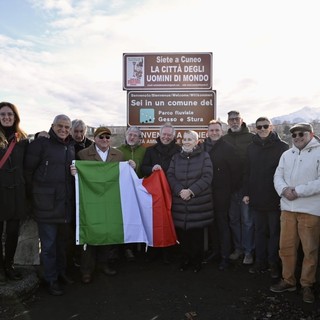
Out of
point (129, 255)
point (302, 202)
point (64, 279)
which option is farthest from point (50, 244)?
point (302, 202)

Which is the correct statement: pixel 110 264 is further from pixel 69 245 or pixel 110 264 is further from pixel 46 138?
pixel 46 138

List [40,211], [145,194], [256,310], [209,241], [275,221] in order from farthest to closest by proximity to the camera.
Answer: [209,241] → [145,194] → [275,221] → [40,211] → [256,310]

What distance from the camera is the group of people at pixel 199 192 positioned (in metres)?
4.74

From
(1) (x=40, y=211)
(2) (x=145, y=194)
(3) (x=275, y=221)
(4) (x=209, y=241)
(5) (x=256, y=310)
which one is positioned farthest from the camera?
(4) (x=209, y=241)

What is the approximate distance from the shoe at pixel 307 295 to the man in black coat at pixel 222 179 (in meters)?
1.45

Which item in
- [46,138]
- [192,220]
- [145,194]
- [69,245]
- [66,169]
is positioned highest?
[46,138]

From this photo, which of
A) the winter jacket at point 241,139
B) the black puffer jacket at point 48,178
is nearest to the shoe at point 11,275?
the black puffer jacket at point 48,178

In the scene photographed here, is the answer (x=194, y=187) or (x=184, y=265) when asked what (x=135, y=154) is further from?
(x=184, y=265)

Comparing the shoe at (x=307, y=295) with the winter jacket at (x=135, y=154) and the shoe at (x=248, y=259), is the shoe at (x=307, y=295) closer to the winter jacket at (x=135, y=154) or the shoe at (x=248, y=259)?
the shoe at (x=248, y=259)

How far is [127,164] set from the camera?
5863 millimetres

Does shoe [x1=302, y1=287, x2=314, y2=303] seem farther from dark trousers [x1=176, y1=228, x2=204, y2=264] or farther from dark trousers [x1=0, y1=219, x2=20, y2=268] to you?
dark trousers [x1=0, y1=219, x2=20, y2=268]

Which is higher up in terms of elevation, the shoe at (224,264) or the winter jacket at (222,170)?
the winter jacket at (222,170)

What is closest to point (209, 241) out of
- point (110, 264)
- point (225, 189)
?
point (225, 189)

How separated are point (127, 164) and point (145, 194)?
0.57m
